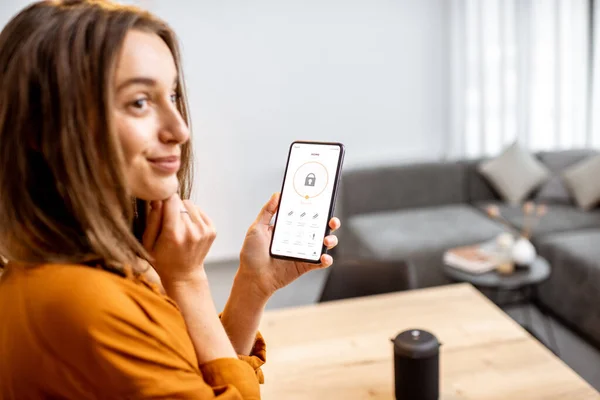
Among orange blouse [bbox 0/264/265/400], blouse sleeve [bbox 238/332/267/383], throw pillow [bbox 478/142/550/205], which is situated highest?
orange blouse [bbox 0/264/265/400]

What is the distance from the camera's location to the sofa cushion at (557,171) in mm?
3973

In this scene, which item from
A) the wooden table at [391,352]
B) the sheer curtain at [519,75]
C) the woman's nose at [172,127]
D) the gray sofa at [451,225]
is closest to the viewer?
the woman's nose at [172,127]

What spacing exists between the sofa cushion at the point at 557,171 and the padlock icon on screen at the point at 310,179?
328cm

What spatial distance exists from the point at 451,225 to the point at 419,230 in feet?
0.70

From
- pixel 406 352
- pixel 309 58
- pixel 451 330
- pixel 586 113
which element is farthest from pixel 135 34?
pixel 586 113

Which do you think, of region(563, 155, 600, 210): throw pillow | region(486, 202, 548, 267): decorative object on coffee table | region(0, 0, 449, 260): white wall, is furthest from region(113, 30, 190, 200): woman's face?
region(563, 155, 600, 210): throw pillow

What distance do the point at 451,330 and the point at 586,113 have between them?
3648 mm

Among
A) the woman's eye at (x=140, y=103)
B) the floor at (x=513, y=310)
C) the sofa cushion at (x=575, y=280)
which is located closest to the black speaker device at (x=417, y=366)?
the woman's eye at (x=140, y=103)

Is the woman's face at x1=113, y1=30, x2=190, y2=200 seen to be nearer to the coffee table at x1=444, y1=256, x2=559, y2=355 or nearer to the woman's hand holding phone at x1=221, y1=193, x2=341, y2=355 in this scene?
the woman's hand holding phone at x1=221, y1=193, x2=341, y2=355

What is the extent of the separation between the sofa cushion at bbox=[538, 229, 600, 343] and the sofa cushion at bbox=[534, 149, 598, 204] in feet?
1.96

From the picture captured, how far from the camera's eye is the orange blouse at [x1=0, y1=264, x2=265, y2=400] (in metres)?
0.67

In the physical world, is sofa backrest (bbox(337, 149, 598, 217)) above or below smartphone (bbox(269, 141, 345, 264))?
below

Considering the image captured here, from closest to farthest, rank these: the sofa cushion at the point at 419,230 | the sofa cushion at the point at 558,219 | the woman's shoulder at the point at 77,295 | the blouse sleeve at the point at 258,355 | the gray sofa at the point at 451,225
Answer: the woman's shoulder at the point at 77,295, the blouse sleeve at the point at 258,355, the gray sofa at the point at 451,225, the sofa cushion at the point at 419,230, the sofa cushion at the point at 558,219

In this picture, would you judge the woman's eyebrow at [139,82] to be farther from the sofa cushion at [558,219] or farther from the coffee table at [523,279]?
the sofa cushion at [558,219]
